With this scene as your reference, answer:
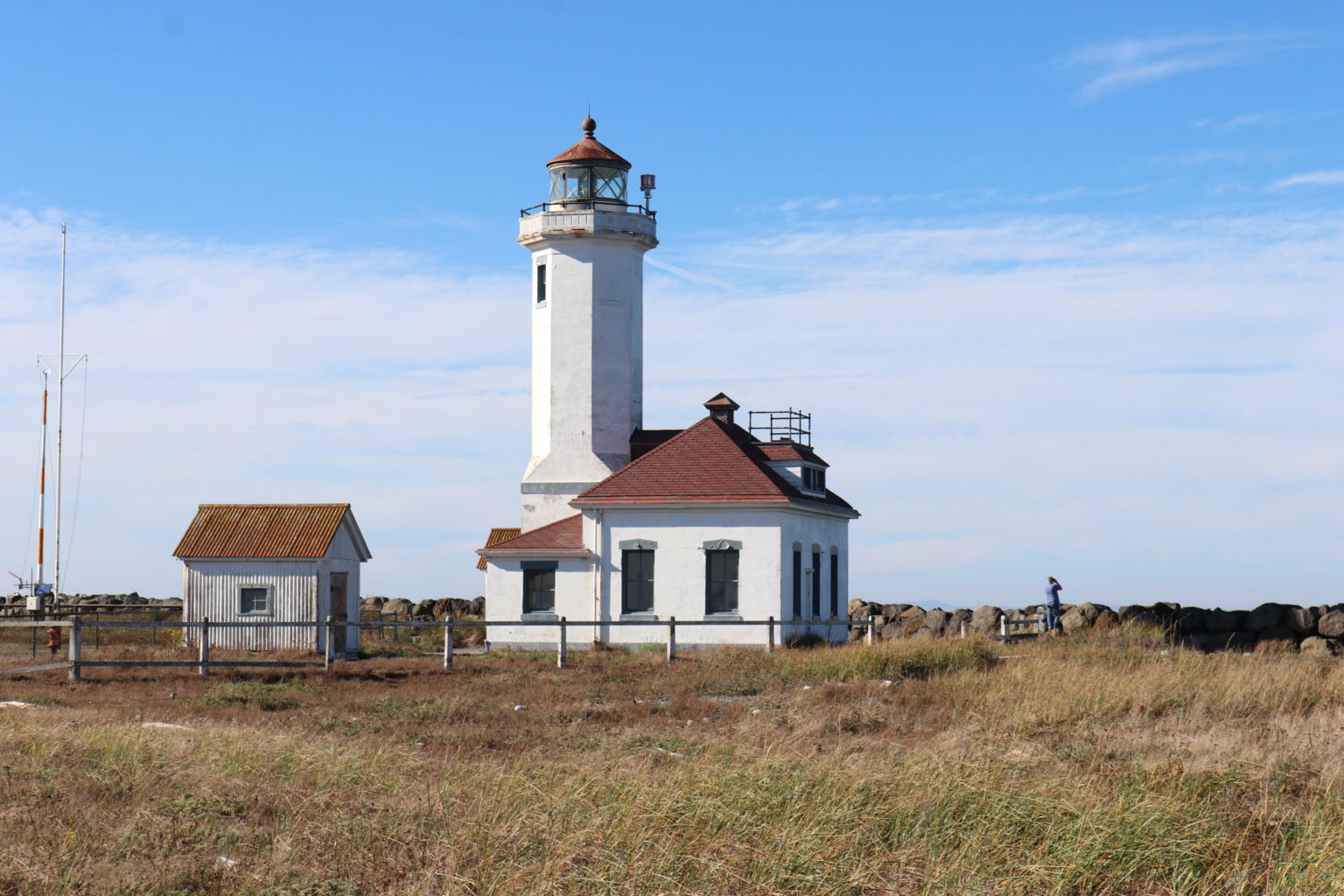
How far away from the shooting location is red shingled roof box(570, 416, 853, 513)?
30.2m

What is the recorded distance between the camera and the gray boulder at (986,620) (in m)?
38.3

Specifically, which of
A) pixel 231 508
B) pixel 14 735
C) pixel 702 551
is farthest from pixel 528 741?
pixel 231 508

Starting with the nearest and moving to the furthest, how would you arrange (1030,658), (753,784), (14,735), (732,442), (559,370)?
(753,784) < (14,735) < (1030,658) < (732,442) < (559,370)

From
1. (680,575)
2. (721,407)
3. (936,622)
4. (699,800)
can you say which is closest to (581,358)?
(721,407)

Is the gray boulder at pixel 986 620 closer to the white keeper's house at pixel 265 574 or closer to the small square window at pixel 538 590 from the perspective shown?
the small square window at pixel 538 590

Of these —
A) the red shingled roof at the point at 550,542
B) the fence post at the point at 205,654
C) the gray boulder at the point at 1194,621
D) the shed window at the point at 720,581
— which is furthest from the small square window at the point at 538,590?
the gray boulder at the point at 1194,621

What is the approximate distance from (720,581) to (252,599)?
10454mm

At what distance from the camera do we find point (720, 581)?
30375mm

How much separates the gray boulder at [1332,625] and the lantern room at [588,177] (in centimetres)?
2106

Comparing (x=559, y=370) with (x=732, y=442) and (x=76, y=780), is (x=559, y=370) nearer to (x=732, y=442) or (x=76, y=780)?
(x=732, y=442)

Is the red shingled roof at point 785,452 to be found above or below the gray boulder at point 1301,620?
above

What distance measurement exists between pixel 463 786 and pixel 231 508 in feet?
76.3

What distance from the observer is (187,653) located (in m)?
29.1

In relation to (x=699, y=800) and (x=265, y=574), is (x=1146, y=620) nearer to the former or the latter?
(x=265, y=574)
